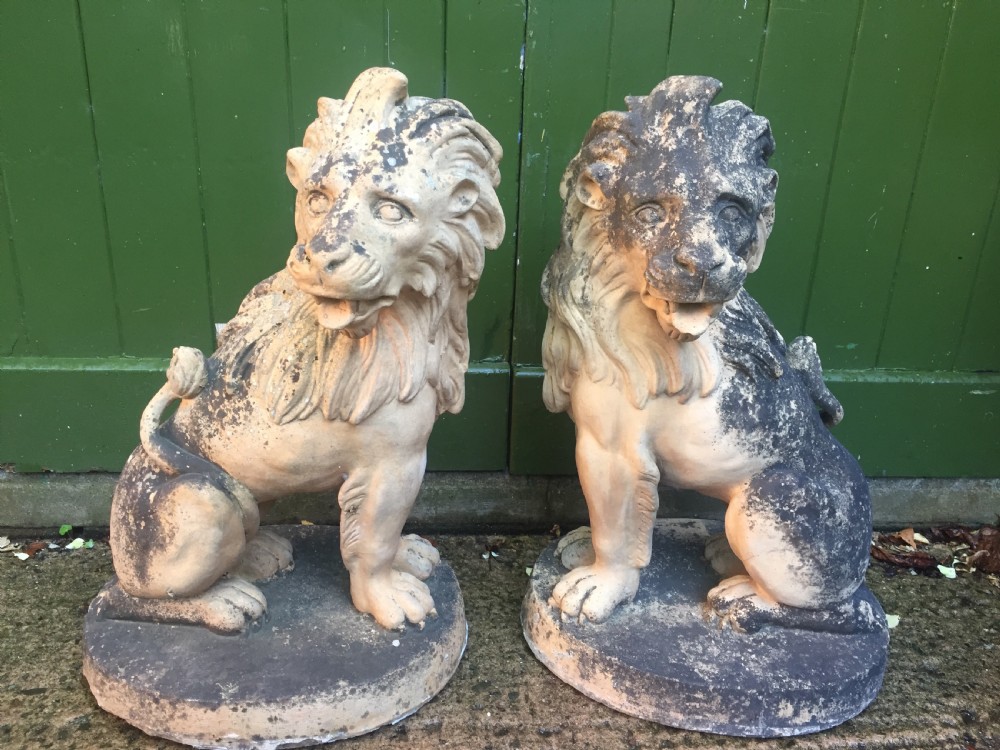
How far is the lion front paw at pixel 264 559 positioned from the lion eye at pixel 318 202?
2.88 ft

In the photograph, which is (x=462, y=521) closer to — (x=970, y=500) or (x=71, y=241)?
(x=71, y=241)

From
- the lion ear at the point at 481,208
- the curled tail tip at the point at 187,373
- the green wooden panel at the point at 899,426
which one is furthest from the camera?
the green wooden panel at the point at 899,426

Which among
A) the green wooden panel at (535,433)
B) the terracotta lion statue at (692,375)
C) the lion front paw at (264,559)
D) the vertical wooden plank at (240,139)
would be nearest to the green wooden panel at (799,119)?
the terracotta lion statue at (692,375)

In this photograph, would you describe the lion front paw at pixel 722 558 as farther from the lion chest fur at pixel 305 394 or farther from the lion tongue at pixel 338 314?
the lion tongue at pixel 338 314

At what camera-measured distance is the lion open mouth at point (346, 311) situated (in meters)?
1.44

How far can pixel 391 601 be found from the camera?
180 cm

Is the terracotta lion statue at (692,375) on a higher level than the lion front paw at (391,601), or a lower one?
higher

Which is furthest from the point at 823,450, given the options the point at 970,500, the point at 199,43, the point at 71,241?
the point at 71,241

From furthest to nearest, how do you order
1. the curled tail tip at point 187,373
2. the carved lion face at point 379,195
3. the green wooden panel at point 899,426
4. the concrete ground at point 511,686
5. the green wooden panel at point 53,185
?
the green wooden panel at point 899,426 → the green wooden panel at point 53,185 → the concrete ground at point 511,686 → the curled tail tip at point 187,373 → the carved lion face at point 379,195

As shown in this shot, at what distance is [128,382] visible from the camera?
2.37 metres

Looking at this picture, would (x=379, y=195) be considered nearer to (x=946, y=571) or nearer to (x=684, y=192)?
(x=684, y=192)

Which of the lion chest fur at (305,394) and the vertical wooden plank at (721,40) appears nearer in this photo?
the lion chest fur at (305,394)

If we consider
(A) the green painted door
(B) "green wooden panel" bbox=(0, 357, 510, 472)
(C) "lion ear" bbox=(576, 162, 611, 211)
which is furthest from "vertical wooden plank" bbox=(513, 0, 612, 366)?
(C) "lion ear" bbox=(576, 162, 611, 211)

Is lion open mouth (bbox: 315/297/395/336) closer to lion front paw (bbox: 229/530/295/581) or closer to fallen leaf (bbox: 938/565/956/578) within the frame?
lion front paw (bbox: 229/530/295/581)
